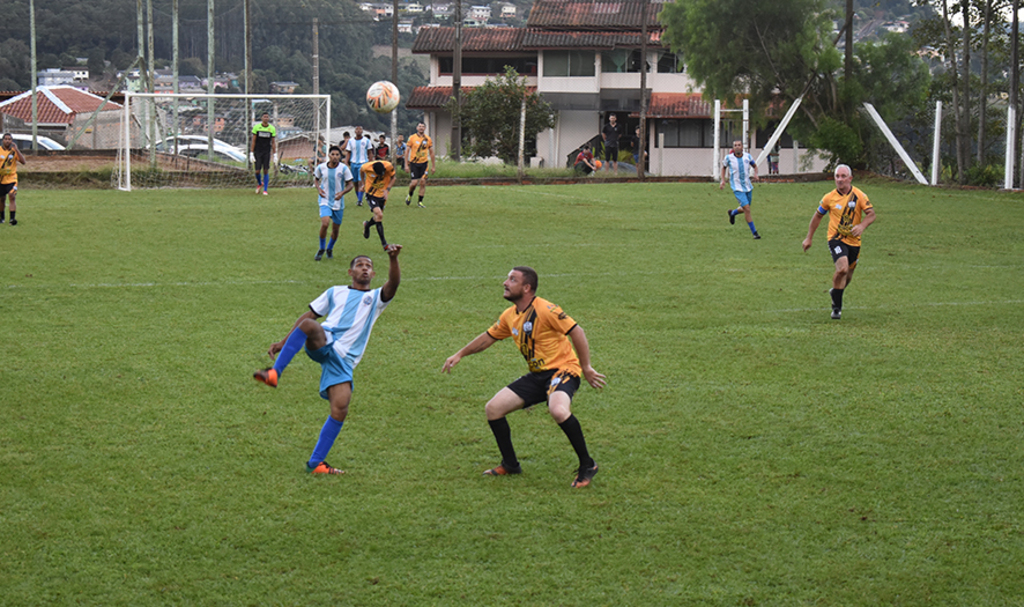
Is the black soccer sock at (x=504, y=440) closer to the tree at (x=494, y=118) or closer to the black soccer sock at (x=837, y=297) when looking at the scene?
the black soccer sock at (x=837, y=297)

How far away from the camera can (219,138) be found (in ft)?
120

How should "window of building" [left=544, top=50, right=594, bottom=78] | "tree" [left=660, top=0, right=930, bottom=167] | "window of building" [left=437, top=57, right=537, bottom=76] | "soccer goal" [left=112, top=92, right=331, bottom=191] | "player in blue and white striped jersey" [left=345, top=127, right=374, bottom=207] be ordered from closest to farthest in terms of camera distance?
"player in blue and white striped jersey" [left=345, top=127, right=374, bottom=207], "soccer goal" [left=112, top=92, right=331, bottom=191], "tree" [left=660, top=0, right=930, bottom=167], "window of building" [left=544, top=50, right=594, bottom=78], "window of building" [left=437, top=57, right=537, bottom=76]

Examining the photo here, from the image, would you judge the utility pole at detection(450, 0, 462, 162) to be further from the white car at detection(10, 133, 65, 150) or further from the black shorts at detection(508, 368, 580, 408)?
the black shorts at detection(508, 368, 580, 408)

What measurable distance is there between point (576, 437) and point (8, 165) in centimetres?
1785

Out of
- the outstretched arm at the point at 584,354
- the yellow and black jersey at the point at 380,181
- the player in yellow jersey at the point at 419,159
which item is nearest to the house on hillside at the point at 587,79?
the player in yellow jersey at the point at 419,159

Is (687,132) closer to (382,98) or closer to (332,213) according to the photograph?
(382,98)

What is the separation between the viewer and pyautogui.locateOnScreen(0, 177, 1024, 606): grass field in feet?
18.5

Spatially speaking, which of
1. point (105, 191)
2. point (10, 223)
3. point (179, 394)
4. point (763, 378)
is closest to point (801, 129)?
point (105, 191)

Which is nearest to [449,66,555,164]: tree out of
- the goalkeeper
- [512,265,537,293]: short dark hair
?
the goalkeeper

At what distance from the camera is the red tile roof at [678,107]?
180 feet

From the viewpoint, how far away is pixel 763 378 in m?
9.80

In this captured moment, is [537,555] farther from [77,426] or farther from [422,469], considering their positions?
[77,426]

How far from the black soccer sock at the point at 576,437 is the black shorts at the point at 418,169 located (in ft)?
60.5

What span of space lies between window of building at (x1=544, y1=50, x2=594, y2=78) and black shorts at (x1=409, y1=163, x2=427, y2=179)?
1308 inches
